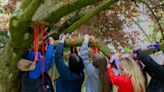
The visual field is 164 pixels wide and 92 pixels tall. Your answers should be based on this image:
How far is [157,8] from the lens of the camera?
263 inches

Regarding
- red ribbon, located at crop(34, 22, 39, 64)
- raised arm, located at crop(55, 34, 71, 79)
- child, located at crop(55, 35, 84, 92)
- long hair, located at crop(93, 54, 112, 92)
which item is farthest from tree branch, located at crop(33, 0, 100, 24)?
long hair, located at crop(93, 54, 112, 92)

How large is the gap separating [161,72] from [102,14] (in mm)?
2077

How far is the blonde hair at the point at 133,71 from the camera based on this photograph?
16.0 ft

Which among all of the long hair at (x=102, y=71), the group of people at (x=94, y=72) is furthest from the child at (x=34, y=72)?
the long hair at (x=102, y=71)

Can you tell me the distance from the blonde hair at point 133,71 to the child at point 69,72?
50cm

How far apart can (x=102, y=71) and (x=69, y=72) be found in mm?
409

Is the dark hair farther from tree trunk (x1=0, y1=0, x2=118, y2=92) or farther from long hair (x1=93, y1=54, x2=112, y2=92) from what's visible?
tree trunk (x1=0, y1=0, x2=118, y2=92)

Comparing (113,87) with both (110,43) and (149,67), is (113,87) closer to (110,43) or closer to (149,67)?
(149,67)

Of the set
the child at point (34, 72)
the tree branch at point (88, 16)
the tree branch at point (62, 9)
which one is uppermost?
the tree branch at point (62, 9)

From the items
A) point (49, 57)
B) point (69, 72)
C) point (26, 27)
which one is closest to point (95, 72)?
point (69, 72)

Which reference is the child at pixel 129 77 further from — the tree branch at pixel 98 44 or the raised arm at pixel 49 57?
the raised arm at pixel 49 57

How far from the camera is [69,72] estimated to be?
16.4 ft

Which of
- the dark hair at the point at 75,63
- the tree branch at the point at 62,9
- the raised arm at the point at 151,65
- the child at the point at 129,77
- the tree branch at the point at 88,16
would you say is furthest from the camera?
the tree branch at the point at 88,16

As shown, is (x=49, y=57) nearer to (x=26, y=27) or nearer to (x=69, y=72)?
(x=69, y=72)
